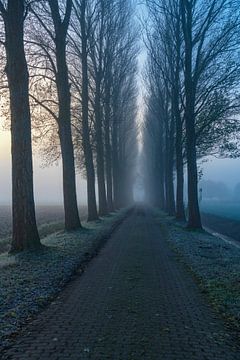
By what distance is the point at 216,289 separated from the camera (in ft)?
35.0

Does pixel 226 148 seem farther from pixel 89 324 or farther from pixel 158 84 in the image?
pixel 89 324

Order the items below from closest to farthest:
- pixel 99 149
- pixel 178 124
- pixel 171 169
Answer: pixel 178 124
pixel 99 149
pixel 171 169

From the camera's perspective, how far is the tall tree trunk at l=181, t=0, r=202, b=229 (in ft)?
84.0

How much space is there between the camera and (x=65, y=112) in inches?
904

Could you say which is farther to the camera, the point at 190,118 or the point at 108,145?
the point at 108,145

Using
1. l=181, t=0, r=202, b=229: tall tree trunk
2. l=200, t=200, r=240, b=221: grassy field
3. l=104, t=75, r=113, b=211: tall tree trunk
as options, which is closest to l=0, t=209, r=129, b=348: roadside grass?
l=181, t=0, r=202, b=229: tall tree trunk

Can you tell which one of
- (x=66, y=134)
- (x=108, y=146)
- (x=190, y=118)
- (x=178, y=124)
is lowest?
(x=66, y=134)

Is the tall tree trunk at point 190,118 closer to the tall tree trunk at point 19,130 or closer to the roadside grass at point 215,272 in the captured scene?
the roadside grass at point 215,272

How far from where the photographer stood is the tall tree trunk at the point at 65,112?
22141 millimetres

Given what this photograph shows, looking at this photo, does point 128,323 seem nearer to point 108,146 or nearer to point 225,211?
point 108,146

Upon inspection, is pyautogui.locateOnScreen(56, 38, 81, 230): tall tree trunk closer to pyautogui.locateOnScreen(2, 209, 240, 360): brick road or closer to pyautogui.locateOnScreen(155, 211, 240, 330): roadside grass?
pyautogui.locateOnScreen(155, 211, 240, 330): roadside grass

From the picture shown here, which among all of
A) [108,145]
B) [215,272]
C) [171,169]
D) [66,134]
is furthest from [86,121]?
[215,272]

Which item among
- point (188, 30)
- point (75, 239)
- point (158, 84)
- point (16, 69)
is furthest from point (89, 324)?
point (158, 84)

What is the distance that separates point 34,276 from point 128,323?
174 inches
